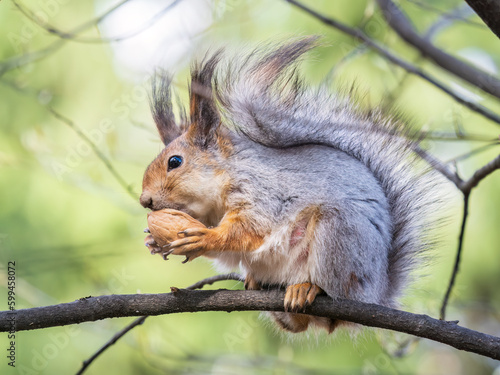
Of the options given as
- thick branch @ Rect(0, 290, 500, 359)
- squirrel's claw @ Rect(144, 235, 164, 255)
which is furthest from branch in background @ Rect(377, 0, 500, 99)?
squirrel's claw @ Rect(144, 235, 164, 255)

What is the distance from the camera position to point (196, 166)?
7.13 ft

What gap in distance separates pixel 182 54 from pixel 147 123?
0.69m

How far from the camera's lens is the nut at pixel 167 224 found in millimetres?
1865

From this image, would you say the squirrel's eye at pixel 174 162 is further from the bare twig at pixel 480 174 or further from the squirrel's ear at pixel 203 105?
the bare twig at pixel 480 174

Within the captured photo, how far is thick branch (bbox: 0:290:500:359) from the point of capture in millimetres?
1591

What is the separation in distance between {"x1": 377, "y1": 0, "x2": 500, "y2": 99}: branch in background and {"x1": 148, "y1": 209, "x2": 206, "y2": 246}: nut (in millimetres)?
1087

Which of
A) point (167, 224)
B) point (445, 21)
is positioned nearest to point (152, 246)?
point (167, 224)

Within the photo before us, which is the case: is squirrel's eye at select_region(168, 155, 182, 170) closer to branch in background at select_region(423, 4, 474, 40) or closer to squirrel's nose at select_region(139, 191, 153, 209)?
squirrel's nose at select_region(139, 191, 153, 209)

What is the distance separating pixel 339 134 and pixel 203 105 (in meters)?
→ 0.56

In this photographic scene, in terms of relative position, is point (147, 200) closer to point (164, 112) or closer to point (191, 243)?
point (191, 243)

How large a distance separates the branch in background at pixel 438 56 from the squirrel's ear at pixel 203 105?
0.86m

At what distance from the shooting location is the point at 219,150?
2240 mm

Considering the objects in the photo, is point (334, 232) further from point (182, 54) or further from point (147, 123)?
point (147, 123)

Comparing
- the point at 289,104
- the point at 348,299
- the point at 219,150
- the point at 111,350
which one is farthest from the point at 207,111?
the point at 111,350
